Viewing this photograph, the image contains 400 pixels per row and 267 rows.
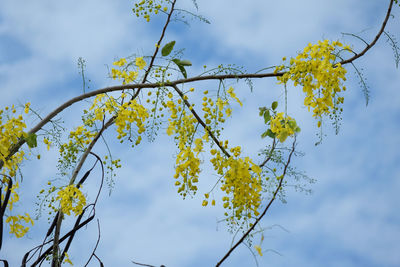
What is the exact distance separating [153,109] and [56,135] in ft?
1.67

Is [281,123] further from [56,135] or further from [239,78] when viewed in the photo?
[56,135]

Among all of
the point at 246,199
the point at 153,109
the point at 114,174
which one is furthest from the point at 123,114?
the point at 246,199

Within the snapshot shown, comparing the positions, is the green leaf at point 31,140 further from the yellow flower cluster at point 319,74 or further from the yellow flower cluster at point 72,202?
the yellow flower cluster at point 319,74

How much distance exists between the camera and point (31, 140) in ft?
6.99

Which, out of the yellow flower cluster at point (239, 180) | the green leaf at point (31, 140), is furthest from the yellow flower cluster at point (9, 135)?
the yellow flower cluster at point (239, 180)

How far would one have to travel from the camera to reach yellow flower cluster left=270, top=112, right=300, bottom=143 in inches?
77.6

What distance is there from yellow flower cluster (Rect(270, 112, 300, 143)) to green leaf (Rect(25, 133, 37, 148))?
3.36 feet

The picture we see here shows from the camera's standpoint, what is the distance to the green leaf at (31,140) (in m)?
2.12

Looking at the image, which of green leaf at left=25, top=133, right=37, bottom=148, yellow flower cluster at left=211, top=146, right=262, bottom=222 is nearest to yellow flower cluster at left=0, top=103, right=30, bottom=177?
green leaf at left=25, top=133, right=37, bottom=148

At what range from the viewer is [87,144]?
2260 millimetres

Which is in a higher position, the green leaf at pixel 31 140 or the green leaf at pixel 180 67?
the green leaf at pixel 180 67

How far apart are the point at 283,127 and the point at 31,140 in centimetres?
108

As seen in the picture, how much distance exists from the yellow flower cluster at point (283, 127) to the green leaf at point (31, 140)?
3.36ft

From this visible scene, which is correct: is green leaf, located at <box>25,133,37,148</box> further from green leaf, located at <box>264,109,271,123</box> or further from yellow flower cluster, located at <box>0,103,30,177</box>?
green leaf, located at <box>264,109,271,123</box>
